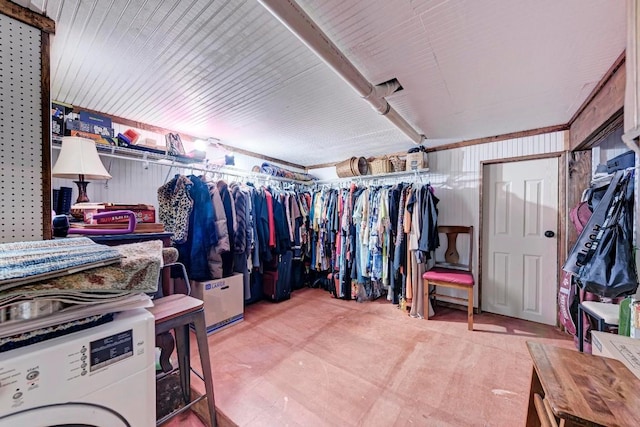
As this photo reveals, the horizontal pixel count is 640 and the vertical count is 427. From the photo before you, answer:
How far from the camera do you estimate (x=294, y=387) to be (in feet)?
5.42

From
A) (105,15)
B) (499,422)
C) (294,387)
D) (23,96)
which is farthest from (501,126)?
(23,96)

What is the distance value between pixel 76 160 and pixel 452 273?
134 inches

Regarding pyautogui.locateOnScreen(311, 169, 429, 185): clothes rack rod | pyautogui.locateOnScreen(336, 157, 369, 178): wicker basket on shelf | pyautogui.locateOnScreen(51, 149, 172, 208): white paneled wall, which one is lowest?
pyautogui.locateOnScreen(51, 149, 172, 208): white paneled wall

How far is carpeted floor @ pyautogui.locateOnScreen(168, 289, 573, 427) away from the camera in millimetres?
1442

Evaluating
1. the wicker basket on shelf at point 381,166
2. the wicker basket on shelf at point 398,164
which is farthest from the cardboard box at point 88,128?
the wicker basket on shelf at point 398,164

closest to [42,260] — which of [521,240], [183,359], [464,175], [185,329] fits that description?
[185,329]

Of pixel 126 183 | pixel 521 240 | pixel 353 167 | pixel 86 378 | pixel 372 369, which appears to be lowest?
pixel 372 369

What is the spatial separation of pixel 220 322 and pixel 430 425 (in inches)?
77.3

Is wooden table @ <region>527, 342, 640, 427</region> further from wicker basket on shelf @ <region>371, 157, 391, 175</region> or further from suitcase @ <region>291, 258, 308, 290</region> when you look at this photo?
suitcase @ <region>291, 258, 308, 290</region>

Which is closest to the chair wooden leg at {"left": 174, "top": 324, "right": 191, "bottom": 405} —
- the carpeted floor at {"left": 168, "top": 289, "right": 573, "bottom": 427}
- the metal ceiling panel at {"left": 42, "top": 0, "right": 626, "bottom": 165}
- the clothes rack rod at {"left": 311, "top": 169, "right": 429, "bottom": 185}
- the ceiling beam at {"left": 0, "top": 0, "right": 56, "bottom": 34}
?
the carpeted floor at {"left": 168, "top": 289, "right": 573, "bottom": 427}

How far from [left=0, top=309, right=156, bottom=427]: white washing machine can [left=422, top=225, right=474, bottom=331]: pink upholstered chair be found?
259 centimetres

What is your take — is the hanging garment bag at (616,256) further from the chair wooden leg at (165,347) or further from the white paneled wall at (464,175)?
the chair wooden leg at (165,347)

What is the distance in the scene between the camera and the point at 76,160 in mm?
1590

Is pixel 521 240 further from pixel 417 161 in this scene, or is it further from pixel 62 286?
pixel 62 286
